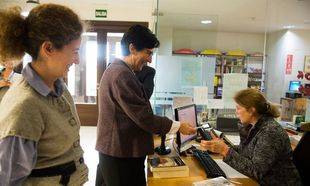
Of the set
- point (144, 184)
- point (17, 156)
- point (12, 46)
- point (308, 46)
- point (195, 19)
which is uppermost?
point (195, 19)

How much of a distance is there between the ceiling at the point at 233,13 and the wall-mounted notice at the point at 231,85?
0.93 meters

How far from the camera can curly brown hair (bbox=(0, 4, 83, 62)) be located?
872 millimetres

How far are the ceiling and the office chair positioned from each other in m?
2.05

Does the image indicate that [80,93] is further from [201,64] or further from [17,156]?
[17,156]

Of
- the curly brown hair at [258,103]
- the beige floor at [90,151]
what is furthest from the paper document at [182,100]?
the beige floor at [90,151]

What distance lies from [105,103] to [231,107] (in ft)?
6.16

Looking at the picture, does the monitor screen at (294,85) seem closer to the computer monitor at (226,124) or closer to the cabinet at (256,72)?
the cabinet at (256,72)

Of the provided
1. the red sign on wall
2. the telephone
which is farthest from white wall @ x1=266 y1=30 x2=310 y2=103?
the telephone

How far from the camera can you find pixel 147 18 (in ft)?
17.8

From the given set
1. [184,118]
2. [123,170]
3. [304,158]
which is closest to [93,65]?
[184,118]

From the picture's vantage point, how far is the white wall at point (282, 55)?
131 inches

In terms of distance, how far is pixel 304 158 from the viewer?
183 centimetres

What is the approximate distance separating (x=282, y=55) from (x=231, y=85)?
3.97ft

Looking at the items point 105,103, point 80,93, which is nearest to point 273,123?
point 105,103
